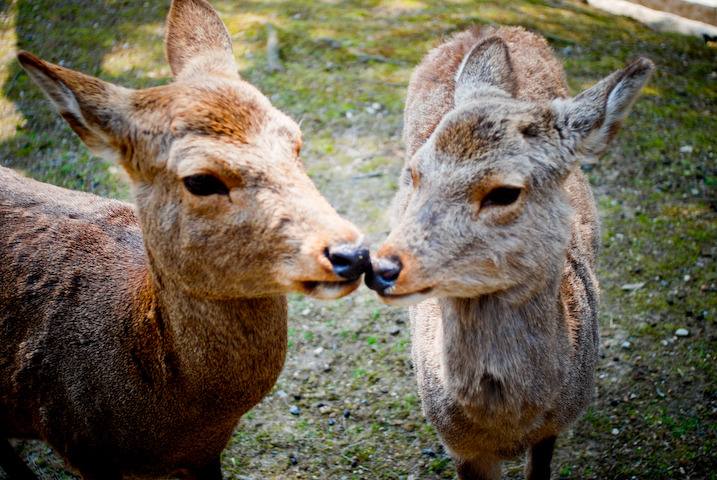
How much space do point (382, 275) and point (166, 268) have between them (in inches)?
42.4

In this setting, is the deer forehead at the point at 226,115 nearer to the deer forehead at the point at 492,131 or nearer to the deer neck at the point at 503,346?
the deer forehead at the point at 492,131

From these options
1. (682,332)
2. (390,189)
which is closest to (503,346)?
(682,332)

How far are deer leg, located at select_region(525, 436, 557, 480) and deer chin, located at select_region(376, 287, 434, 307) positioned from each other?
4.98 feet

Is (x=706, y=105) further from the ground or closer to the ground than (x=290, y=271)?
closer to the ground

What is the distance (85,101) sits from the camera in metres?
2.80

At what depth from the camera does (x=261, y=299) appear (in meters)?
2.99

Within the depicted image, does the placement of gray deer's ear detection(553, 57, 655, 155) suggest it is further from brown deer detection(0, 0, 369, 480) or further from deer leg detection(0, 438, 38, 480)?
deer leg detection(0, 438, 38, 480)

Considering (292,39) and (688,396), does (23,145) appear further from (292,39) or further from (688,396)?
(688,396)

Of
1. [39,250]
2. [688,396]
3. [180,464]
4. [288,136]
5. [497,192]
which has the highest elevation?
[288,136]

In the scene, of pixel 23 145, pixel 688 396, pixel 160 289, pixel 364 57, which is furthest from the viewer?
pixel 364 57

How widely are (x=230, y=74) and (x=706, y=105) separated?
23.3ft

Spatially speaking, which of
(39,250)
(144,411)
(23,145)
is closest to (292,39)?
(23,145)

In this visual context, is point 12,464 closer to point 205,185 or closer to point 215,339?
point 215,339

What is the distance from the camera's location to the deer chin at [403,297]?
9.07ft
